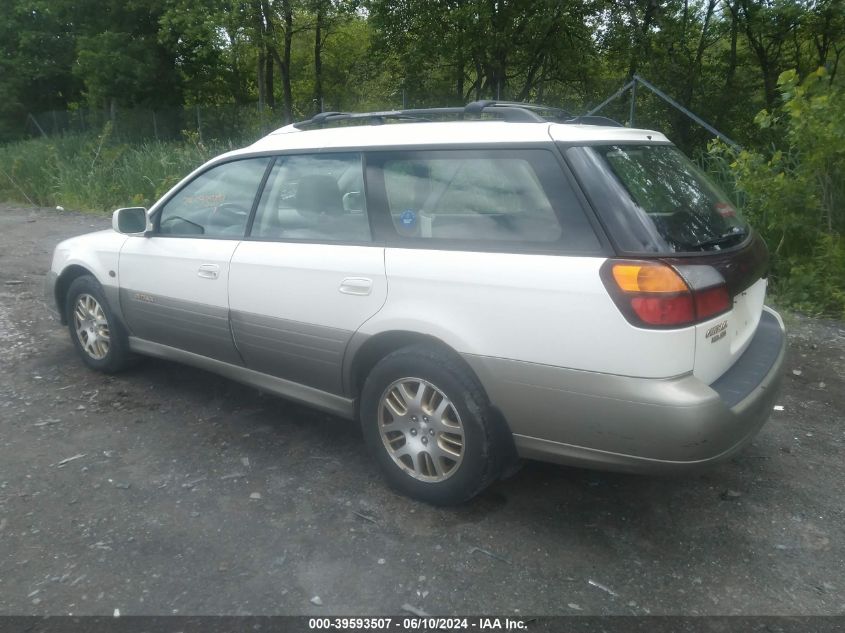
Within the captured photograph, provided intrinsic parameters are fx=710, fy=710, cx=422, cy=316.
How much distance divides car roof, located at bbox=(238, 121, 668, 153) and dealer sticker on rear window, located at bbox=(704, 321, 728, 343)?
92 cm

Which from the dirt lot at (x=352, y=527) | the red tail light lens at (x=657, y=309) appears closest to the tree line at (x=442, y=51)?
the dirt lot at (x=352, y=527)

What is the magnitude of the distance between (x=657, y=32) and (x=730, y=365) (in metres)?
16.0

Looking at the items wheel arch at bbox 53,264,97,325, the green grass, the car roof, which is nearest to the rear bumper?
the car roof

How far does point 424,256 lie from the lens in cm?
323

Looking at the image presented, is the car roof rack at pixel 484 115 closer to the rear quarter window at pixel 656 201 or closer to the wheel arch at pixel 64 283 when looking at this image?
the rear quarter window at pixel 656 201

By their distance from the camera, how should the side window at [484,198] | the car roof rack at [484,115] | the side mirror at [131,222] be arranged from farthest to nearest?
the side mirror at [131,222]
the car roof rack at [484,115]
the side window at [484,198]

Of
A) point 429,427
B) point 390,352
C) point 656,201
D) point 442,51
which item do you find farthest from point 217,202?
point 442,51

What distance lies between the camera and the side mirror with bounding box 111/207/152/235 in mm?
4617

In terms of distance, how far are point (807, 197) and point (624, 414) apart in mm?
4869

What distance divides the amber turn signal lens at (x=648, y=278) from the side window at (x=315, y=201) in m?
1.32

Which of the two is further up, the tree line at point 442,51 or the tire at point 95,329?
the tree line at point 442,51

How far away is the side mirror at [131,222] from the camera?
15.1 ft

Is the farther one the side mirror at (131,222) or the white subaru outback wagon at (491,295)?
the side mirror at (131,222)

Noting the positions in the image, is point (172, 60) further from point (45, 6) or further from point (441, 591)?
point (441, 591)
